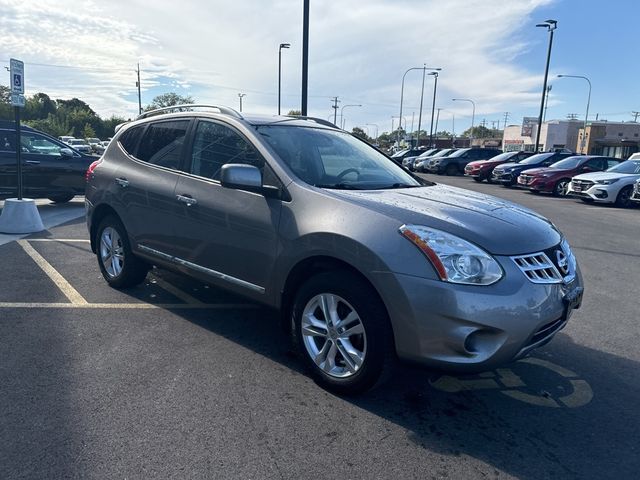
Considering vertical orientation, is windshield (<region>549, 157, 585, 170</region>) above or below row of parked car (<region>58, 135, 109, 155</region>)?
above

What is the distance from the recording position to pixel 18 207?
8.19 metres

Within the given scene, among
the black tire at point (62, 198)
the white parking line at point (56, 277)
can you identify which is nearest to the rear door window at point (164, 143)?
the white parking line at point (56, 277)

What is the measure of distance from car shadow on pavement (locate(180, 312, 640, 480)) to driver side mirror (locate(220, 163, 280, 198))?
4.22ft

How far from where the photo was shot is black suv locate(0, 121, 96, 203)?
10.1 m

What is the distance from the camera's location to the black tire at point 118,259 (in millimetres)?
5051

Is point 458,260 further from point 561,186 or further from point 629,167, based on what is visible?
point 561,186

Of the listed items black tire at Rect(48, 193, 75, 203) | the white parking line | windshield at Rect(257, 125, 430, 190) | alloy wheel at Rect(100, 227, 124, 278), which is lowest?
the white parking line

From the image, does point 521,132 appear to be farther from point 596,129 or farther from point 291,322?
point 291,322

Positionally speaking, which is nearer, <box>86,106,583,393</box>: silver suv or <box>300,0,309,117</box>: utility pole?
<box>86,106,583,393</box>: silver suv

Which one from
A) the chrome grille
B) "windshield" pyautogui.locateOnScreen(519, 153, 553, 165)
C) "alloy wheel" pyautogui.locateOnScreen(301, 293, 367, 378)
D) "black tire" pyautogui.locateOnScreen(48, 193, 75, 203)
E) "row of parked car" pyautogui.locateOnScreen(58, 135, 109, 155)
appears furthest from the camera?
"windshield" pyautogui.locateOnScreen(519, 153, 553, 165)

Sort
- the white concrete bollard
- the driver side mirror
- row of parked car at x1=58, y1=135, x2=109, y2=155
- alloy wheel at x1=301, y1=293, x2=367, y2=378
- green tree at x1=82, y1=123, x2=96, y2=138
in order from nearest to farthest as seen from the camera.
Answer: alloy wheel at x1=301, y1=293, x2=367, y2=378, the driver side mirror, the white concrete bollard, row of parked car at x1=58, y1=135, x2=109, y2=155, green tree at x1=82, y1=123, x2=96, y2=138

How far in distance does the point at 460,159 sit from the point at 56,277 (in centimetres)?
2719

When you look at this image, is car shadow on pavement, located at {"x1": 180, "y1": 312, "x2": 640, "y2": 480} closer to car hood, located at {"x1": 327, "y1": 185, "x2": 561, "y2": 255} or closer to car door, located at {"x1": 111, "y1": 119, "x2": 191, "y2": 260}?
car hood, located at {"x1": 327, "y1": 185, "x2": 561, "y2": 255}

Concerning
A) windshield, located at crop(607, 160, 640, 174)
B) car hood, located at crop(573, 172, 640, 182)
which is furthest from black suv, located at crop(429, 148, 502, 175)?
car hood, located at crop(573, 172, 640, 182)
